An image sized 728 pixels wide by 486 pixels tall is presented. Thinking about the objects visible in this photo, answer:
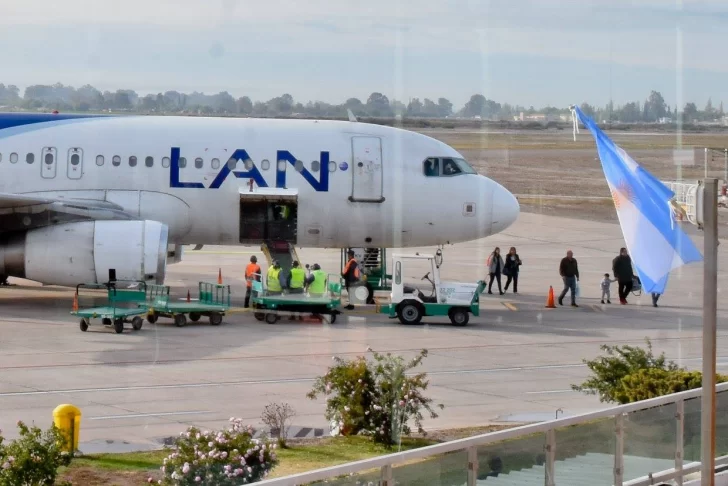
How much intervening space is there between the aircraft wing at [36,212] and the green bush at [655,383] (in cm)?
1633

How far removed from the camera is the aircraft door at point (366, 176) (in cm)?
3147

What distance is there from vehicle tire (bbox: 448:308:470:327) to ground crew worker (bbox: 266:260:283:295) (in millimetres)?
4203

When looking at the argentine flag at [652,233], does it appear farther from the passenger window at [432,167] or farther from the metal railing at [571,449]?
the passenger window at [432,167]

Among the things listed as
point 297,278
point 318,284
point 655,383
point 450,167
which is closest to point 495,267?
point 450,167

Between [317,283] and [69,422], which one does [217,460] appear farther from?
[317,283]

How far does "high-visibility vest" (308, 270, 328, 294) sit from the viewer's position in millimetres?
29875

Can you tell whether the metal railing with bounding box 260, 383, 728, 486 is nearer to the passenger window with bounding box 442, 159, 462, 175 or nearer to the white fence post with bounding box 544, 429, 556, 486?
the white fence post with bounding box 544, 429, 556, 486

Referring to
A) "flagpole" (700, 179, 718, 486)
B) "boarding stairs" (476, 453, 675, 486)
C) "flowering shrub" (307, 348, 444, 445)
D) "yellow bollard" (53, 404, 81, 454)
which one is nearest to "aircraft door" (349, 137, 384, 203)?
"flowering shrub" (307, 348, 444, 445)

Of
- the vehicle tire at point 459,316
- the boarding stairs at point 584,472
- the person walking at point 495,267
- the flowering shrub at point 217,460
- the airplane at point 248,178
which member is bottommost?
the flowering shrub at point 217,460

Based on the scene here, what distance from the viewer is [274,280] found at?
1169 inches

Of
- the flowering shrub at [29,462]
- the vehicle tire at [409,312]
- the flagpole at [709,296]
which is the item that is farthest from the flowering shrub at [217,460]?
the vehicle tire at [409,312]

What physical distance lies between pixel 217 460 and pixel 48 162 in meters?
19.7

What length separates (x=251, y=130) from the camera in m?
31.6

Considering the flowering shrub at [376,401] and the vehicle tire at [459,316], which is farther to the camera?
the vehicle tire at [459,316]
